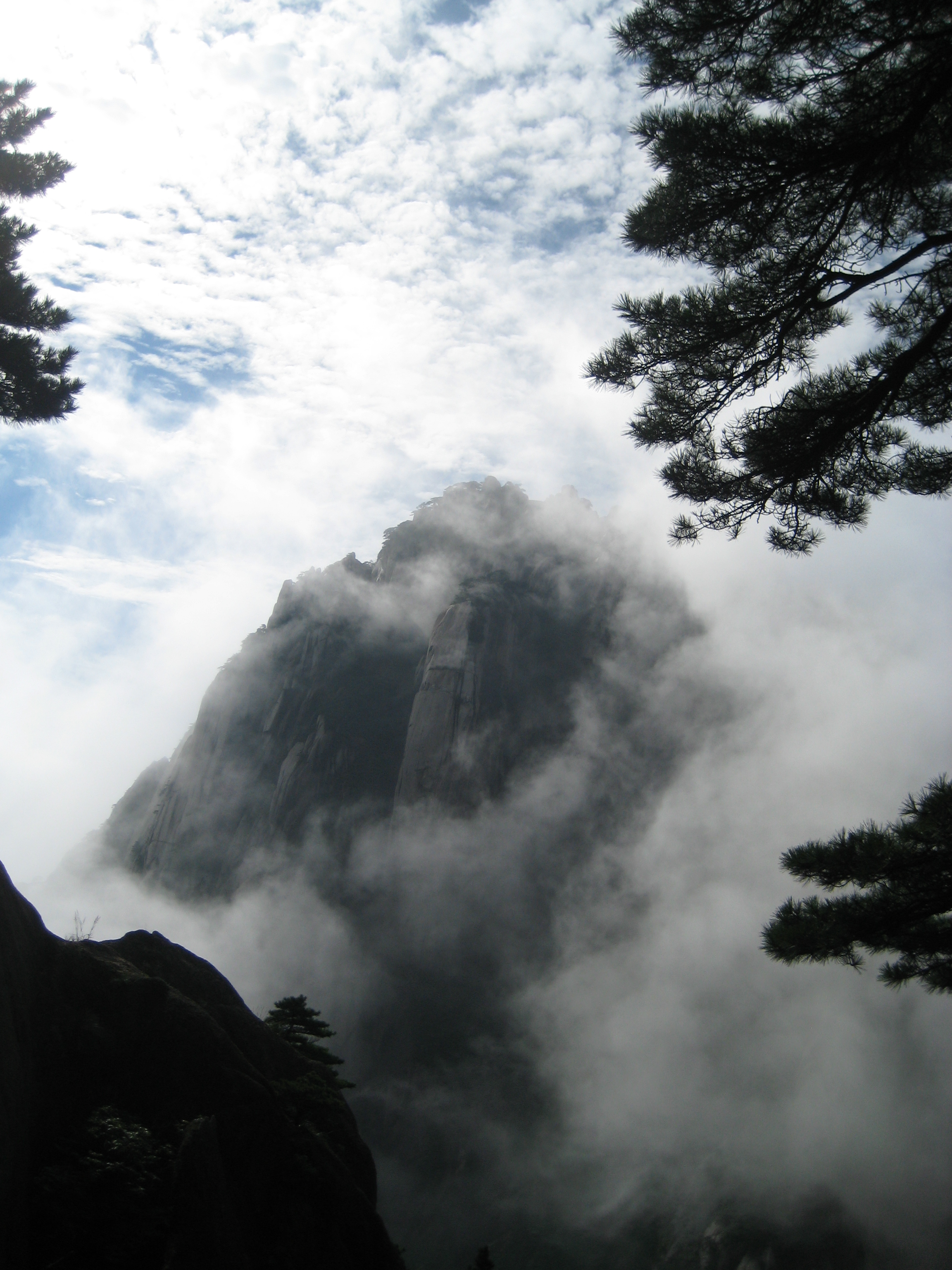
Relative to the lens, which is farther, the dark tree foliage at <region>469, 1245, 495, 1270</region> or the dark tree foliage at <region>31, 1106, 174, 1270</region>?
the dark tree foliage at <region>469, 1245, 495, 1270</region>

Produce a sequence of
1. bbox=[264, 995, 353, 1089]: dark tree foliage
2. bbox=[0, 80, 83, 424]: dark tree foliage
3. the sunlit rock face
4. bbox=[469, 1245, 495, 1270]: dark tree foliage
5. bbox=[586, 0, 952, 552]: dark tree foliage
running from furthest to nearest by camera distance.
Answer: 1. the sunlit rock face
2. bbox=[469, 1245, 495, 1270]: dark tree foliage
3. bbox=[264, 995, 353, 1089]: dark tree foliage
4. bbox=[0, 80, 83, 424]: dark tree foliage
5. bbox=[586, 0, 952, 552]: dark tree foliage

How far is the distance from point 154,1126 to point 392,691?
55920 millimetres

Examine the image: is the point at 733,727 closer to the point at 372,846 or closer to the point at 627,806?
the point at 627,806

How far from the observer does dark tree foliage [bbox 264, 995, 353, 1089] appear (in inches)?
625

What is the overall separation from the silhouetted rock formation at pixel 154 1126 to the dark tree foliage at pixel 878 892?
26.6 feet

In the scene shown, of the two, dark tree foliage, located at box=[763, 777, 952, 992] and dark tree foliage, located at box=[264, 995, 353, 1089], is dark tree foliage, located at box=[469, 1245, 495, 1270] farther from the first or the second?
dark tree foliage, located at box=[763, 777, 952, 992]

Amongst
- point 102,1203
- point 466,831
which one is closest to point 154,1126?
point 102,1203

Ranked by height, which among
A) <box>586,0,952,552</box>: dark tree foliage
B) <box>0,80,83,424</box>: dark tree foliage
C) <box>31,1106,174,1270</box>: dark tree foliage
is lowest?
<box>31,1106,174,1270</box>: dark tree foliage

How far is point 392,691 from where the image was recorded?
6562 cm

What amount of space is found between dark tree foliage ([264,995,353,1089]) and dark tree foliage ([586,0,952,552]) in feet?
49.6

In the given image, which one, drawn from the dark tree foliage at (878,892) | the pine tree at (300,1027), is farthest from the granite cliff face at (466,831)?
the dark tree foliage at (878,892)

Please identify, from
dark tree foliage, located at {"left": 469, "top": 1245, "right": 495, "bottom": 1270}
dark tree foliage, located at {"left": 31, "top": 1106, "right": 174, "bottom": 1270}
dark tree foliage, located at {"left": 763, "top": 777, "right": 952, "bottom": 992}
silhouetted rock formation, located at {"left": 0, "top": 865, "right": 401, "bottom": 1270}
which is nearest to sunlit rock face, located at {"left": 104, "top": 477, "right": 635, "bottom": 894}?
dark tree foliage, located at {"left": 469, "top": 1245, "right": 495, "bottom": 1270}

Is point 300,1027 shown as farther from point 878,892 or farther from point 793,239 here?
point 793,239

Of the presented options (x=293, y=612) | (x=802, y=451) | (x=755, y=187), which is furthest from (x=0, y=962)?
(x=293, y=612)
